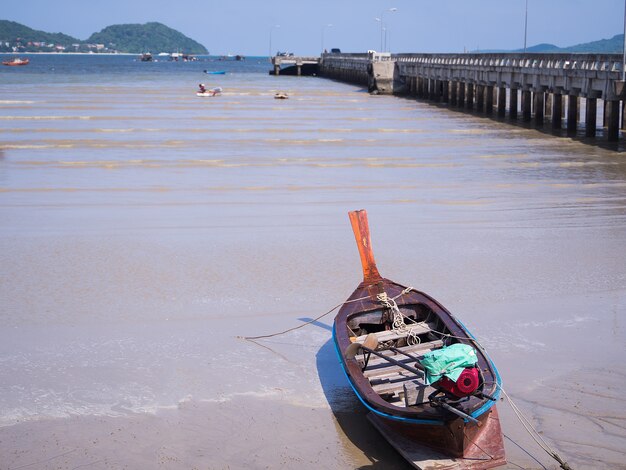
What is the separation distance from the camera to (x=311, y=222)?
1677 centimetres

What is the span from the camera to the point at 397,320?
350 inches

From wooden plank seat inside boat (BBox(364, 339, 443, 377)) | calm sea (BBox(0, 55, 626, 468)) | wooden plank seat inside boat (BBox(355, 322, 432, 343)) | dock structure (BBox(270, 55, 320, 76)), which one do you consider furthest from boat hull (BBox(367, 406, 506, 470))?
dock structure (BBox(270, 55, 320, 76))

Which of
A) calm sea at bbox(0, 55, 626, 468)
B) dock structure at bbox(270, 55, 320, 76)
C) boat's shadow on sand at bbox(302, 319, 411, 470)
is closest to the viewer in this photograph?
boat's shadow on sand at bbox(302, 319, 411, 470)

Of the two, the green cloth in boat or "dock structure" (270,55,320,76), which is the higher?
"dock structure" (270,55,320,76)

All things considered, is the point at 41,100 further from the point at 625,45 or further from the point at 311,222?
the point at 311,222

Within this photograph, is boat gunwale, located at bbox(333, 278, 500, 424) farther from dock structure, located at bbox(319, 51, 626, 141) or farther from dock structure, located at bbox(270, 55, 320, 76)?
dock structure, located at bbox(270, 55, 320, 76)

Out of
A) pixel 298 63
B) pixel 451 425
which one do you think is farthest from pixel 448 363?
pixel 298 63

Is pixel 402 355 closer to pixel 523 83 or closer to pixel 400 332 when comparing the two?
pixel 400 332

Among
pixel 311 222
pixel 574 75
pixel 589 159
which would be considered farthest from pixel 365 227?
pixel 574 75

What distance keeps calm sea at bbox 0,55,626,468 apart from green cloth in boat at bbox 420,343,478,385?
4.04ft

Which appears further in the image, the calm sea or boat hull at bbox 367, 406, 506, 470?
the calm sea

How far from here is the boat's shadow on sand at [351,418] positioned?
24.3 ft

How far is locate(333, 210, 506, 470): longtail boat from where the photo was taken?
6785 mm

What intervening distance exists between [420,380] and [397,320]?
1132 mm
